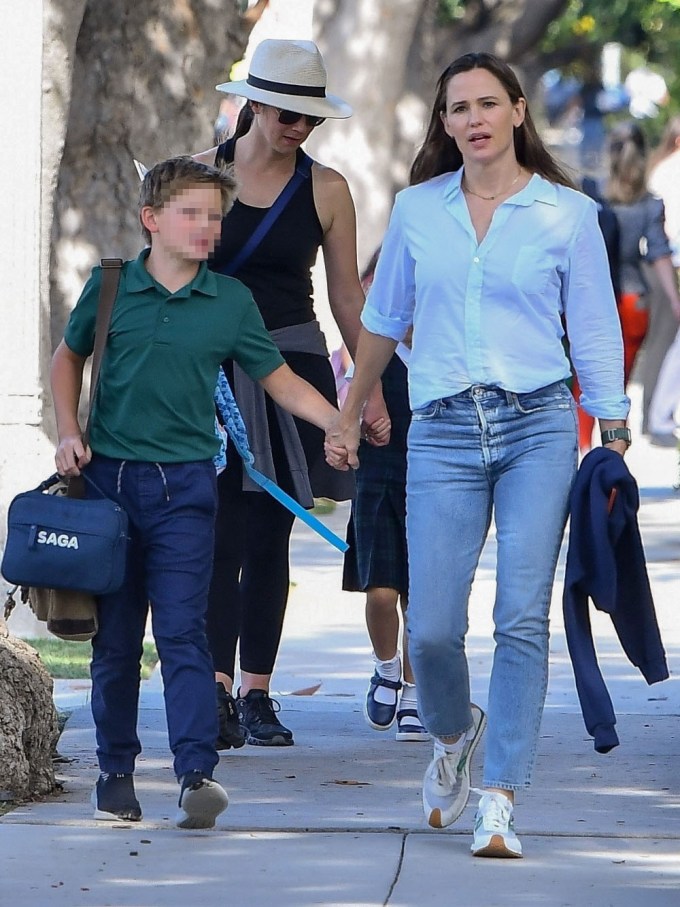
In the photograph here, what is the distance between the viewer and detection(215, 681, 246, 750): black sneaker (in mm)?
5785

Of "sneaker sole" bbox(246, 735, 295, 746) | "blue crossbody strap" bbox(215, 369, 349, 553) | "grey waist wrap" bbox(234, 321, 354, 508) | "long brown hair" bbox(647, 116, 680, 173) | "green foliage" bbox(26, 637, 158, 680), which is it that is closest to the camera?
"blue crossbody strap" bbox(215, 369, 349, 553)

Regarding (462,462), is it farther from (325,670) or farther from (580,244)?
(325,670)

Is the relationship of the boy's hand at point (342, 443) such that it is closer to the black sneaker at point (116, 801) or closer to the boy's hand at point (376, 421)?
the boy's hand at point (376, 421)

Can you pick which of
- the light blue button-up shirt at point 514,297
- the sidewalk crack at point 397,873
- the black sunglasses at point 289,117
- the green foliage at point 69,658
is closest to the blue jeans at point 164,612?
the sidewalk crack at point 397,873

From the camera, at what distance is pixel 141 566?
4.91 m

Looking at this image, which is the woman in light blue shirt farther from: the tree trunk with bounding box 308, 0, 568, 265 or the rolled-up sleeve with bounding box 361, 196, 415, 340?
the tree trunk with bounding box 308, 0, 568, 265

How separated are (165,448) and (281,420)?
1.09 meters

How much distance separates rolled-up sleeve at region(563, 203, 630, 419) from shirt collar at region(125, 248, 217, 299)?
2.96ft

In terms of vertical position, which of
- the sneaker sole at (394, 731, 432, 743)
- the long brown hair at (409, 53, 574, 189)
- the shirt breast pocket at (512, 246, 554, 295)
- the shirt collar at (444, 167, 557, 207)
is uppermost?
the long brown hair at (409, 53, 574, 189)

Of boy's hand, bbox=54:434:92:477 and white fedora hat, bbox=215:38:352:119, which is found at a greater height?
white fedora hat, bbox=215:38:352:119

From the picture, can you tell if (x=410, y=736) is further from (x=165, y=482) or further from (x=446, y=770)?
(x=165, y=482)

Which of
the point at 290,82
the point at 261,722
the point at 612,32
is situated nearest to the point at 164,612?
the point at 261,722

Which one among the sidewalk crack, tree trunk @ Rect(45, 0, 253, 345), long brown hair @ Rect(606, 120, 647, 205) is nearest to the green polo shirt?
the sidewalk crack

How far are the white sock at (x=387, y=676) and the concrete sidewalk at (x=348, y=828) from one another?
12cm
